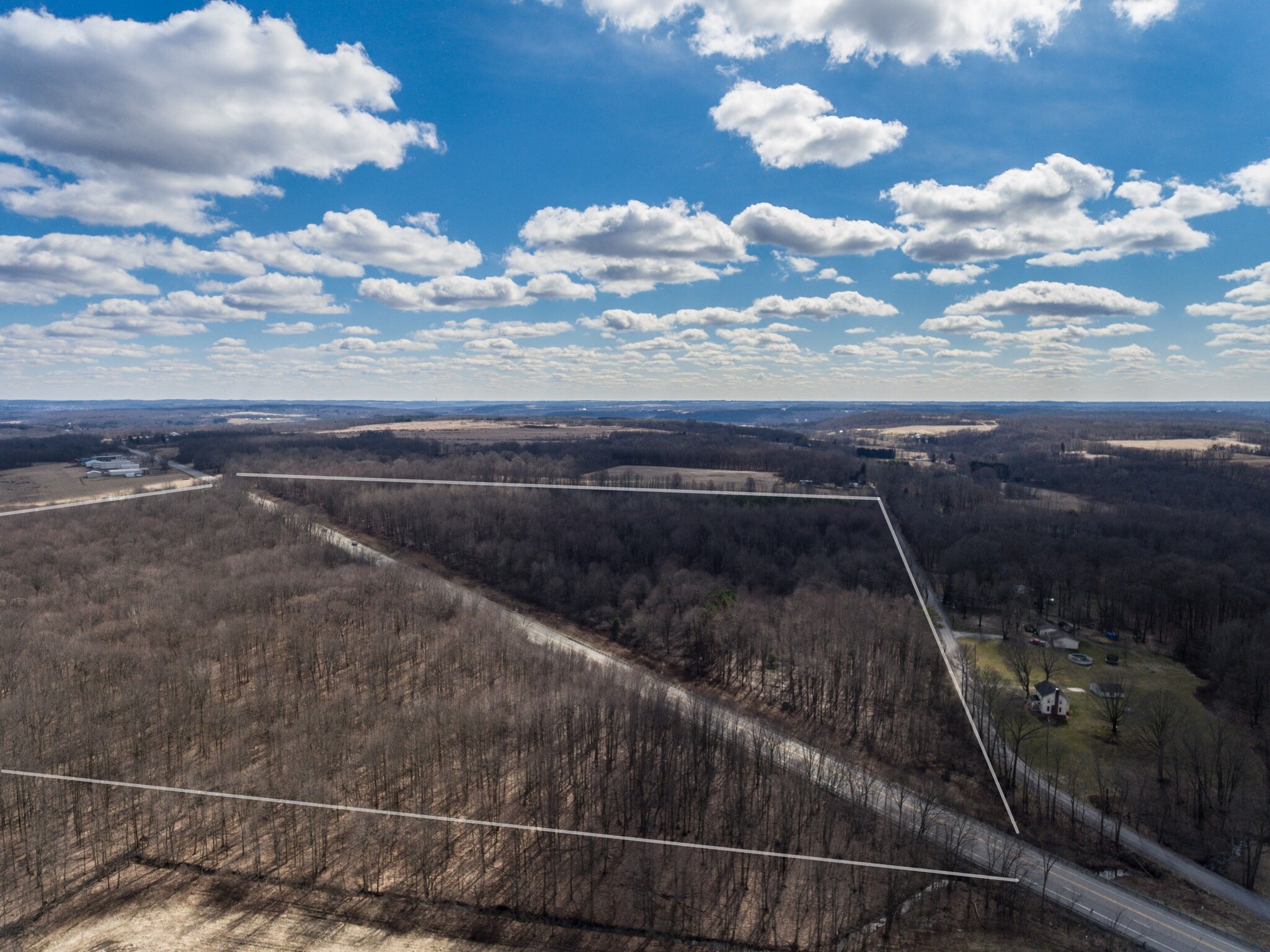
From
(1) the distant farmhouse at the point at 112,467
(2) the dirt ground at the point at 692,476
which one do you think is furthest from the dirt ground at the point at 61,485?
(2) the dirt ground at the point at 692,476

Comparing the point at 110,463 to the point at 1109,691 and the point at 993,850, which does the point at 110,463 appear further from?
the point at 1109,691

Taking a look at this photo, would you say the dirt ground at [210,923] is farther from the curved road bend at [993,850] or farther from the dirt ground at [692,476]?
the dirt ground at [692,476]

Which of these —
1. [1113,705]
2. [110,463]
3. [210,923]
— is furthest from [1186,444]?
[110,463]

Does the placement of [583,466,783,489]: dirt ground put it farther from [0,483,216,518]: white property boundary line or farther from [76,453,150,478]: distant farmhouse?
[76,453,150,478]: distant farmhouse

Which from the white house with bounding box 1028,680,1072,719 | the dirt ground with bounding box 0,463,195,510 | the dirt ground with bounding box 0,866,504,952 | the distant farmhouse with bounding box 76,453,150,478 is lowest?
the dirt ground with bounding box 0,866,504,952

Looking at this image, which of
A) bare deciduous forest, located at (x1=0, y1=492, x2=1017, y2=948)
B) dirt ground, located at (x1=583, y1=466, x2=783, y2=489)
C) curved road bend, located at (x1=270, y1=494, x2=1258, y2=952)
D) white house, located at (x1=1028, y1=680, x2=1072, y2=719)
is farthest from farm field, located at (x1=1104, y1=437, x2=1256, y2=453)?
bare deciduous forest, located at (x1=0, y1=492, x2=1017, y2=948)

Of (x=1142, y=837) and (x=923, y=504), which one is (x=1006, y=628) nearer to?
(x=1142, y=837)
